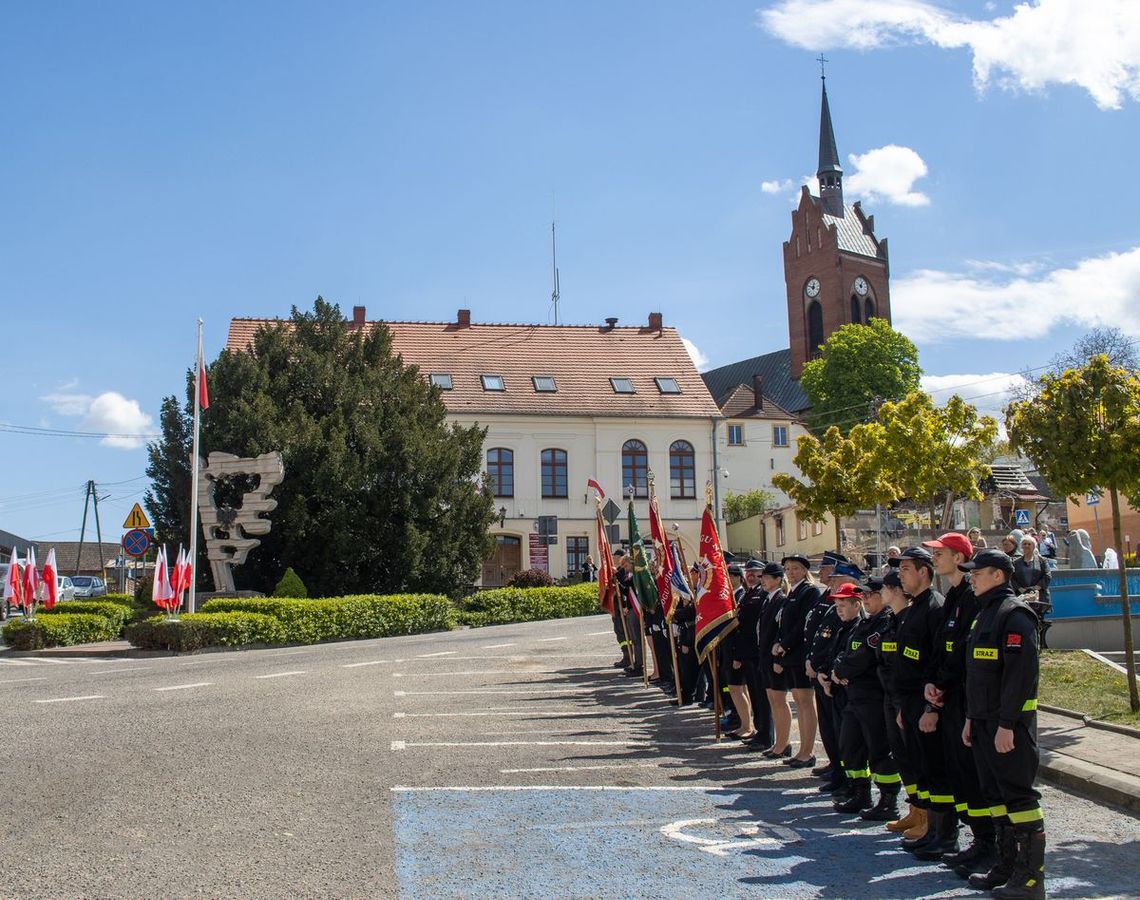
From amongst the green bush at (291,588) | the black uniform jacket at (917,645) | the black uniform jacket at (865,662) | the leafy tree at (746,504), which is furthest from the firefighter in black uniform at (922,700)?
the leafy tree at (746,504)

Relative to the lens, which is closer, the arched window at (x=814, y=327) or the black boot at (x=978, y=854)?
the black boot at (x=978, y=854)

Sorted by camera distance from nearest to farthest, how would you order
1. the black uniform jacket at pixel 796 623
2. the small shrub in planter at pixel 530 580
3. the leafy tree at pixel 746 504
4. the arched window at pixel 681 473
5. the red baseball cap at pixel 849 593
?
the red baseball cap at pixel 849 593 < the black uniform jacket at pixel 796 623 < the small shrub in planter at pixel 530 580 < the arched window at pixel 681 473 < the leafy tree at pixel 746 504

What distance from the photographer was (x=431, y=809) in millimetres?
8078

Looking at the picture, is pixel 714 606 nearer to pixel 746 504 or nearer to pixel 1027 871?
pixel 1027 871

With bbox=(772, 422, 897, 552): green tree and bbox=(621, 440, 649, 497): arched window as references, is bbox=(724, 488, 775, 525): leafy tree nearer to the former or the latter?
bbox=(621, 440, 649, 497): arched window

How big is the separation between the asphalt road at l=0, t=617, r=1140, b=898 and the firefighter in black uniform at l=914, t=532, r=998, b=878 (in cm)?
29

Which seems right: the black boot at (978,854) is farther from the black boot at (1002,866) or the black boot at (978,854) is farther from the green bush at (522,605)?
the green bush at (522,605)

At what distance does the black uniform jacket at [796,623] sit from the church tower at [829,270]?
76.2 metres

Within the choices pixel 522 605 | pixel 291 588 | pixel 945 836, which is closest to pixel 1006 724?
pixel 945 836

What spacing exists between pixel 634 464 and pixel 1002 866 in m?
41.9

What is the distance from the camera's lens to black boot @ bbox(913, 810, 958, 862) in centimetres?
711

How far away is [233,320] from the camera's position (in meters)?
48.1

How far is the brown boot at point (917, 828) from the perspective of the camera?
7.40 m

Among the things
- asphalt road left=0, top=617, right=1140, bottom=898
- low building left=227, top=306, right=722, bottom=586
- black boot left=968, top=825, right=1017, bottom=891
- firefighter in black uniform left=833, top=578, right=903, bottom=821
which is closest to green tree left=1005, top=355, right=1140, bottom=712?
asphalt road left=0, top=617, right=1140, bottom=898
